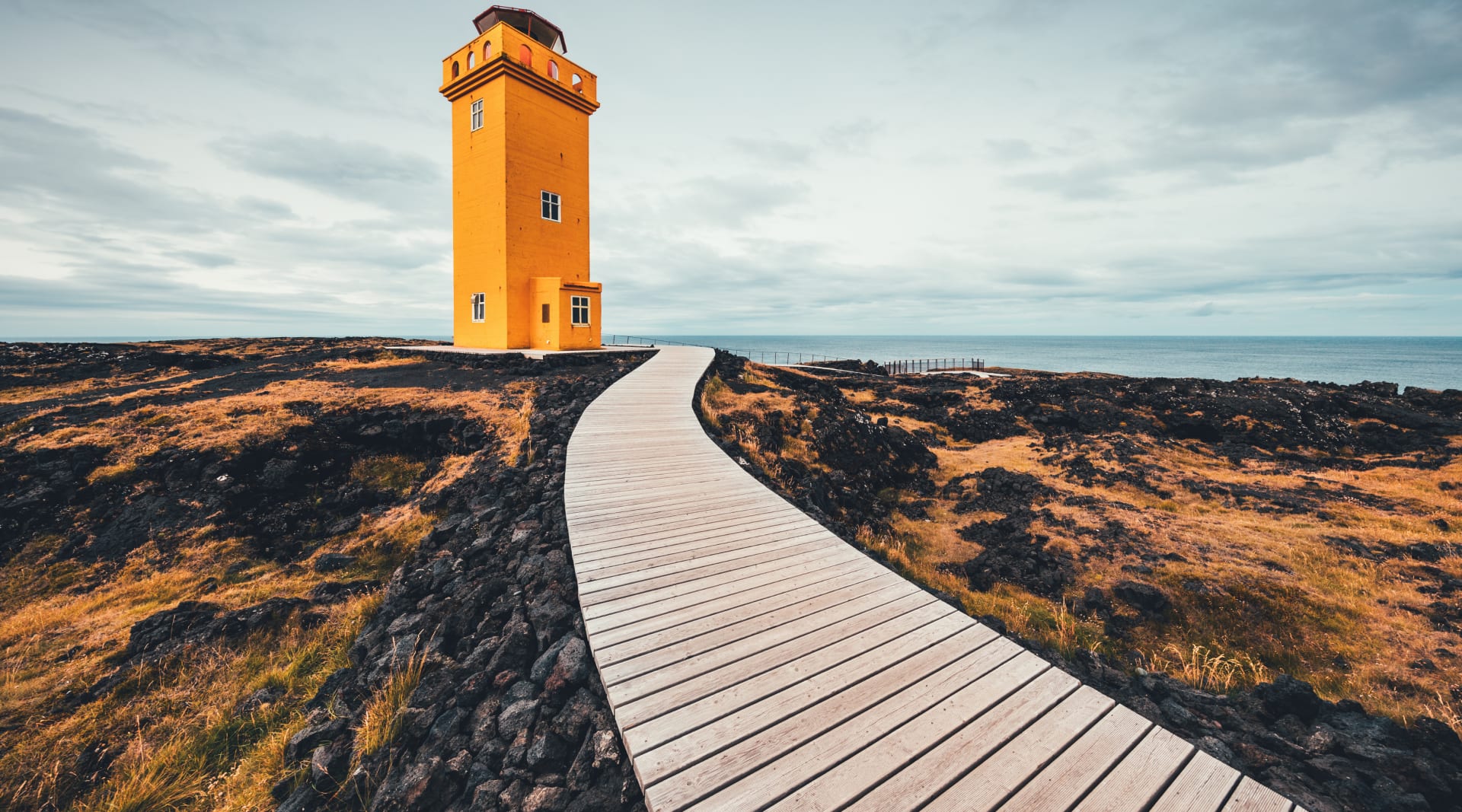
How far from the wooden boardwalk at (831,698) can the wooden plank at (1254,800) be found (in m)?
0.01

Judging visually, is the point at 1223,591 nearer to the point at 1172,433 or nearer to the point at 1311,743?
the point at 1311,743

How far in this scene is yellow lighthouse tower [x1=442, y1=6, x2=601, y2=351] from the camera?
2328cm

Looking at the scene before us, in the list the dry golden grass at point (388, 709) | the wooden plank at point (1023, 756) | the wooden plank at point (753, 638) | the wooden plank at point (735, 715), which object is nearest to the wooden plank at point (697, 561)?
the wooden plank at point (753, 638)

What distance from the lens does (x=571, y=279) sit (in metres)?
25.9

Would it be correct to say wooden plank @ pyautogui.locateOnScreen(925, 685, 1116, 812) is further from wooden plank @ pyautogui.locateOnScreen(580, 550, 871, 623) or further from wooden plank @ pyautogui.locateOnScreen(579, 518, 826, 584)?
wooden plank @ pyautogui.locateOnScreen(579, 518, 826, 584)

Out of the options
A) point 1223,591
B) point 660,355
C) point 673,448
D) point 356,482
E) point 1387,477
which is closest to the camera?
point 1223,591

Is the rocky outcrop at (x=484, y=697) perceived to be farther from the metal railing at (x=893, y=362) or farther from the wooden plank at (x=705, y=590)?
the metal railing at (x=893, y=362)

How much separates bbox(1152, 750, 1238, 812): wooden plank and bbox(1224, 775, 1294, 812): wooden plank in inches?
1.3

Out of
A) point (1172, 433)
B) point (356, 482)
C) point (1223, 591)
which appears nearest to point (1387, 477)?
point (1172, 433)

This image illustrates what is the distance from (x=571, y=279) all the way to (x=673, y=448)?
18.7 meters

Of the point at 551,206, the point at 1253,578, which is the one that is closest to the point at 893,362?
the point at 551,206

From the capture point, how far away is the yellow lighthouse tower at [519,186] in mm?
23281

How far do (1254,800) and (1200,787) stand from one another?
309 millimetres

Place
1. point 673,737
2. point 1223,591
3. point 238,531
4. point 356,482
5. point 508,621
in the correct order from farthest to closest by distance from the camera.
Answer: point 356,482
point 238,531
point 1223,591
point 508,621
point 673,737
